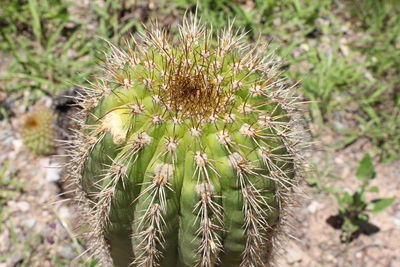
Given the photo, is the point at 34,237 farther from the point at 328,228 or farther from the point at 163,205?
the point at 328,228

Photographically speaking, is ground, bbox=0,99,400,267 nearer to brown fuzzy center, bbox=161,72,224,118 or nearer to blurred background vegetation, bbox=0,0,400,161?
blurred background vegetation, bbox=0,0,400,161

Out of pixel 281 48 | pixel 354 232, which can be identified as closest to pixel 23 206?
pixel 354 232

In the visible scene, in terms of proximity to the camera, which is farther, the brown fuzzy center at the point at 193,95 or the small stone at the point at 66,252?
the small stone at the point at 66,252

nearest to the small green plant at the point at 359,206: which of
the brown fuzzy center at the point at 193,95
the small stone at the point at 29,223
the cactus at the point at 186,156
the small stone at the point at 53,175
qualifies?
the cactus at the point at 186,156

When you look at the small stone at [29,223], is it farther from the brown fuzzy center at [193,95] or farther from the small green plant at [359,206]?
the small green plant at [359,206]

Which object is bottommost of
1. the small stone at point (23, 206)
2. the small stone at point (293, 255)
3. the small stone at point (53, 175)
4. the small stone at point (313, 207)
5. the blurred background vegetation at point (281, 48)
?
the small stone at point (293, 255)

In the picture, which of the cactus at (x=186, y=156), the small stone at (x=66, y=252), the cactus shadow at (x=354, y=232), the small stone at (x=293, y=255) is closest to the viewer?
the cactus at (x=186, y=156)
